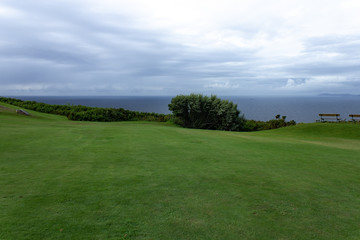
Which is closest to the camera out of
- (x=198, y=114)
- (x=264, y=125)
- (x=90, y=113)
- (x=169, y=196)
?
(x=169, y=196)

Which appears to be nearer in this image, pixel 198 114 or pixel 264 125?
pixel 198 114

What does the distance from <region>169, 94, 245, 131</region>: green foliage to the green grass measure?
87.9 feet

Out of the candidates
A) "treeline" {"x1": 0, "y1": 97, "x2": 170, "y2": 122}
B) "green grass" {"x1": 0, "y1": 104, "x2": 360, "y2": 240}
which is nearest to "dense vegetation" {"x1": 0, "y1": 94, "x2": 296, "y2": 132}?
"treeline" {"x1": 0, "y1": 97, "x2": 170, "y2": 122}

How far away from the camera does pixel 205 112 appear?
38.1 meters

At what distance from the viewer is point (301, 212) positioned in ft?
16.1

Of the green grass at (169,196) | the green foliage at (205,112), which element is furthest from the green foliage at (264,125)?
the green grass at (169,196)

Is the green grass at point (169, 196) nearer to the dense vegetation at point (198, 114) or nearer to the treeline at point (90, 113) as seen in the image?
the dense vegetation at point (198, 114)

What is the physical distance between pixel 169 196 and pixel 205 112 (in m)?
33.1

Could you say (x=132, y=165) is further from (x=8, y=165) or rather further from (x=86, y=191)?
(x=8, y=165)

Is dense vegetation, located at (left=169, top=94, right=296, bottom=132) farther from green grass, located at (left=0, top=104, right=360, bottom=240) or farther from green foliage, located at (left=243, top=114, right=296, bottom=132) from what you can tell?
green grass, located at (left=0, top=104, right=360, bottom=240)

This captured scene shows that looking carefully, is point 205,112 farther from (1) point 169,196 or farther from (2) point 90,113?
(1) point 169,196

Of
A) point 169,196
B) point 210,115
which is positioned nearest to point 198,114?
point 210,115

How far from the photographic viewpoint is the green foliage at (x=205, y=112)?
36312 mm

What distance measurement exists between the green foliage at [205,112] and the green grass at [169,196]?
87.9 feet
